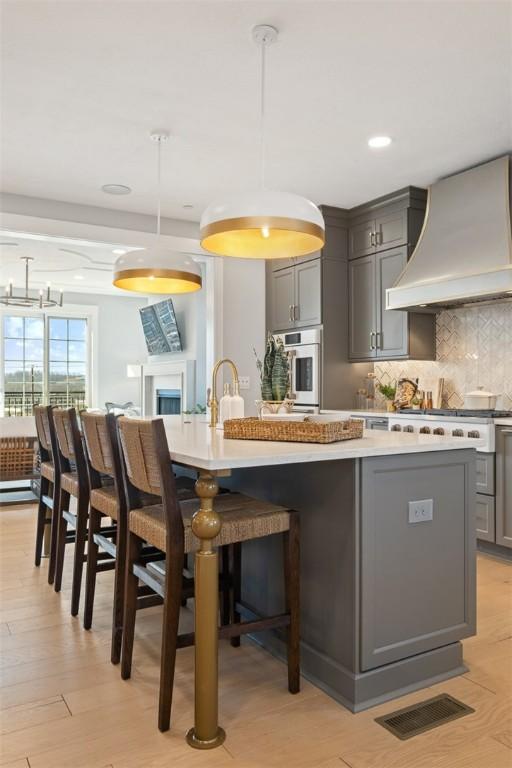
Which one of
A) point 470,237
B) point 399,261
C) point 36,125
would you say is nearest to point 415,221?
point 399,261

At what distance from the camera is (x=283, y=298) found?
5.84 meters

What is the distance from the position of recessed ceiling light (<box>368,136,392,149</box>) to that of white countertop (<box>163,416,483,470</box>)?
7.34 ft

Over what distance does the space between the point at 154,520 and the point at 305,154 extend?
9.67 feet

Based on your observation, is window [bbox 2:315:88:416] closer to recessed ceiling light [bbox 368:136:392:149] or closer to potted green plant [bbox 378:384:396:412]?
potted green plant [bbox 378:384:396:412]

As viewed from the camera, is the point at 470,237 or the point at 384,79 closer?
the point at 384,79

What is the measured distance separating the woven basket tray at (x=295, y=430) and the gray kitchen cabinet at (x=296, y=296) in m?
3.16

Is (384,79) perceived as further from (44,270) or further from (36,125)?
(44,270)

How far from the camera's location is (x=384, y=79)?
119 inches

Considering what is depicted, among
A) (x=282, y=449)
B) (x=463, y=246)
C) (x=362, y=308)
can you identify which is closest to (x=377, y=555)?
(x=282, y=449)

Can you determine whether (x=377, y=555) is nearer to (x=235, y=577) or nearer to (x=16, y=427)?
(x=235, y=577)

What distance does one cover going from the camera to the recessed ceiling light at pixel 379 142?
376 cm

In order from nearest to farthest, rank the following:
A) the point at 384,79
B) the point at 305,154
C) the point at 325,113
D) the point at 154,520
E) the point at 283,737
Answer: the point at 283,737 → the point at 154,520 → the point at 384,79 → the point at 325,113 → the point at 305,154

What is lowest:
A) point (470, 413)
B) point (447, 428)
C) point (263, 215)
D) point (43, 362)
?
point (447, 428)

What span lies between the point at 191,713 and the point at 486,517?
258 centimetres
